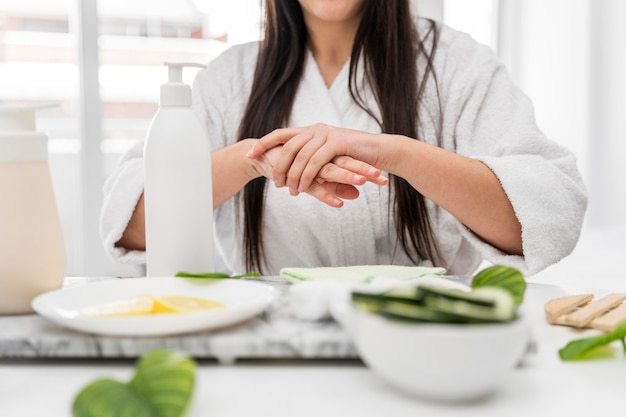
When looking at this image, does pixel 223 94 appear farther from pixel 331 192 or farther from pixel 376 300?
pixel 376 300

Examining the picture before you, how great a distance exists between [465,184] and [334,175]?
8.7 inches

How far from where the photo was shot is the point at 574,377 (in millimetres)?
447

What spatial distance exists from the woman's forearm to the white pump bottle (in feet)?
1.04

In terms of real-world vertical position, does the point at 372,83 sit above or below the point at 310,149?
above

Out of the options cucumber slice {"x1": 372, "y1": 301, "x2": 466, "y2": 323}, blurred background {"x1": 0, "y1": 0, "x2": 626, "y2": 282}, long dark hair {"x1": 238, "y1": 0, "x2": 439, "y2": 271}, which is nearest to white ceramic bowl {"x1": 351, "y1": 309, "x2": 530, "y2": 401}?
cucumber slice {"x1": 372, "y1": 301, "x2": 466, "y2": 323}

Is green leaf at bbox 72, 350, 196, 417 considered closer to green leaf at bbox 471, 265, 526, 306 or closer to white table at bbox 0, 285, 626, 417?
white table at bbox 0, 285, 626, 417

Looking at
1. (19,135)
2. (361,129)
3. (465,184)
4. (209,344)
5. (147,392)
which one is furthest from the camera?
(361,129)

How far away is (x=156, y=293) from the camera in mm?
573

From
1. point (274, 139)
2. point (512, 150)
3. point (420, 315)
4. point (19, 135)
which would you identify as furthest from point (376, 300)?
point (512, 150)

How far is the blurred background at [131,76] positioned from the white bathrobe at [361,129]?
3.60 ft

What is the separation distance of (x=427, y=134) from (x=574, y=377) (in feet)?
2.42

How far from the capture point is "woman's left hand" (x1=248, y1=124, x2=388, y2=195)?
81 cm

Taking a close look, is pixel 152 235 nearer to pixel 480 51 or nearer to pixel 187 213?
pixel 187 213

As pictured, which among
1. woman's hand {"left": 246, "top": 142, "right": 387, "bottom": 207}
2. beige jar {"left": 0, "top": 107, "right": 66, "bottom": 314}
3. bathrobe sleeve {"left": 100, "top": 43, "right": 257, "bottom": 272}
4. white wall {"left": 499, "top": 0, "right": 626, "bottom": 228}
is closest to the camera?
beige jar {"left": 0, "top": 107, "right": 66, "bottom": 314}
